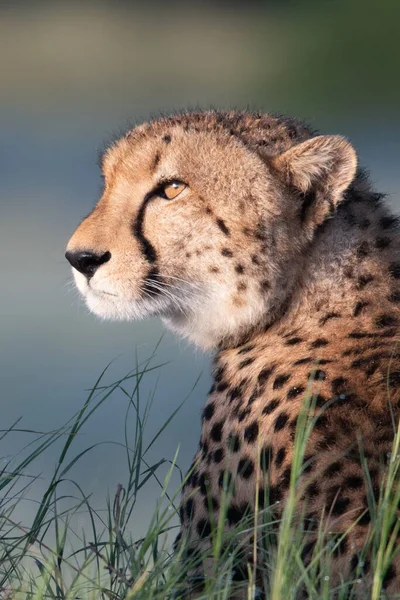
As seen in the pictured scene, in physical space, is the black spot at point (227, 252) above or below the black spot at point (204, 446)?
above

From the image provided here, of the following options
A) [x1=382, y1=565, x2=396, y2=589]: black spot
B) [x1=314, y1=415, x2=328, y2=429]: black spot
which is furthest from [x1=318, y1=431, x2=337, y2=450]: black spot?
[x1=382, y1=565, x2=396, y2=589]: black spot

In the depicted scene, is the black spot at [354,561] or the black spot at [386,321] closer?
the black spot at [354,561]

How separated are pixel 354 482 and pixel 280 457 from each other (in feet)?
0.62

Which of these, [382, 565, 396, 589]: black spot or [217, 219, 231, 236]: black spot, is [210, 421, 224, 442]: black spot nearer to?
[217, 219, 231, 236]: black spot

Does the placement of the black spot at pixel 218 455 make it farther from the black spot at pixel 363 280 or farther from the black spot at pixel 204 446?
the black spot at pixel 363 280

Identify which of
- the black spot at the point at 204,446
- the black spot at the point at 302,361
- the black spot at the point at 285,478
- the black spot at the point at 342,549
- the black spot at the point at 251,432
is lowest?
the black spot at the point at 342,549

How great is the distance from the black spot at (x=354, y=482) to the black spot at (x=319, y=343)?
0.42 m

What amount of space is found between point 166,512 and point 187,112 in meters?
1.26

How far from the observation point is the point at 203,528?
1967 mm

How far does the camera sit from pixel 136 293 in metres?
2.25

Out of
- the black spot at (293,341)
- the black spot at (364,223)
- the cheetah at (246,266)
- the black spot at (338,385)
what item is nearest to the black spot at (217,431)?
the cheetah at (246,266)

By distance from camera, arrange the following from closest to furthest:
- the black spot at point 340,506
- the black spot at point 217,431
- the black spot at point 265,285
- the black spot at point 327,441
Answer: the black spot at point 340,506
the black spot at point 327,441
the black spot at point 217,431
the black spot at point 265,285

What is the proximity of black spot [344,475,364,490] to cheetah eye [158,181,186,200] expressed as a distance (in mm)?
899

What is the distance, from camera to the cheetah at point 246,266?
1943mm
